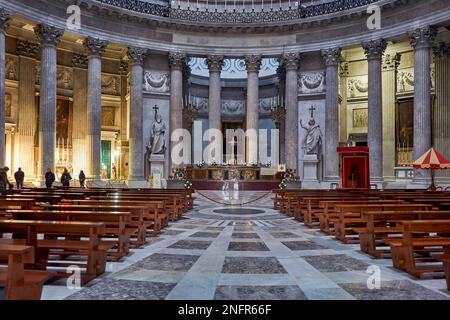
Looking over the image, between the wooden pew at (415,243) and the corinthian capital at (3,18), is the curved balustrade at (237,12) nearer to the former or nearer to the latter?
the corinthian capital at (3,18)

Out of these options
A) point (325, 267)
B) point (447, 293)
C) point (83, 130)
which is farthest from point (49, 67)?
point (447, 293)

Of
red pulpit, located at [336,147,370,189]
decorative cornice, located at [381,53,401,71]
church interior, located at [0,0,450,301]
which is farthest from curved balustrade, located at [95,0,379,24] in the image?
red pulpit, located at [336,147,370,189]

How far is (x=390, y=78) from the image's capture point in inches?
1156

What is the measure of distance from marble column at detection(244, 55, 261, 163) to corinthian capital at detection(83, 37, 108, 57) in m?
10.9

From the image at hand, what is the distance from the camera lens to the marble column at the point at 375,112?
25.4 meters

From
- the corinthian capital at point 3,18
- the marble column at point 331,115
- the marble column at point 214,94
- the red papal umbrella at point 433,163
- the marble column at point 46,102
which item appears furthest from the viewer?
the marble column at point 214,94

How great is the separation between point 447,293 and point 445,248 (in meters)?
1.36

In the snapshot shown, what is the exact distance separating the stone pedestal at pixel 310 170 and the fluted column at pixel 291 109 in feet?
2.58

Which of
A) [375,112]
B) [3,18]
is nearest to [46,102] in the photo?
[3,18]

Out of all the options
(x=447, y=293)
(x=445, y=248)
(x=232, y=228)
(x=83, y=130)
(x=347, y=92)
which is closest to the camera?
(x=447, y=293)

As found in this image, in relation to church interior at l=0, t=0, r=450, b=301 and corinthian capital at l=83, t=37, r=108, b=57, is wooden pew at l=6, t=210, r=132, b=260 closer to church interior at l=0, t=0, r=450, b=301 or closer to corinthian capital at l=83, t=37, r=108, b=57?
church interior at l=0, t=0, r=450, b=301

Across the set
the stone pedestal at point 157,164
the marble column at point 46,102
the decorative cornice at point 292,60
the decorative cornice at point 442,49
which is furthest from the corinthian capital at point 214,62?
the decorative cornice at point 442,49

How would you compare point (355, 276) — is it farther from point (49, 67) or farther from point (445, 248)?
point (49, 67)

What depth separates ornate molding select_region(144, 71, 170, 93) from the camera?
2914cm
